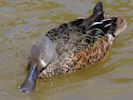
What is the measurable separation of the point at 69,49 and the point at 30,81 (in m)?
0.97

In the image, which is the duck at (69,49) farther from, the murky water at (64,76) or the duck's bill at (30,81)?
the murky water at (64,76)

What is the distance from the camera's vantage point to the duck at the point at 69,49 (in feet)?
22.9

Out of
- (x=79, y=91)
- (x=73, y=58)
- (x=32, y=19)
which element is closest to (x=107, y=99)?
(x=79, y=91)

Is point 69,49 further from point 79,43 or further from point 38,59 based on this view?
point 38,59

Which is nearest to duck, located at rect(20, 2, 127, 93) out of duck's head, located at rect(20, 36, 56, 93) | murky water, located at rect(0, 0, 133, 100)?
duck's head, located at rect(20, 36, 56, 93)

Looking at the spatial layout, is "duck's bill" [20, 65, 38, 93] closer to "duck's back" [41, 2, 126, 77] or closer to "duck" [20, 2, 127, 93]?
"duck" [20, 2, 127, 93]

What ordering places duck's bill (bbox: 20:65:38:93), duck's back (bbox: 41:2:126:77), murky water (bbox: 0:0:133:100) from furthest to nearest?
duck's back (bbox: 41:2:126:77)
murky water (bbox: 0:0:133:100)
duck's bill (bbox: 20:65:38:93)

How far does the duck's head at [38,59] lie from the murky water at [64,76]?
0.18 meters

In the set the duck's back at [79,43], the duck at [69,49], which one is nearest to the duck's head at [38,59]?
the duck at [69,49]

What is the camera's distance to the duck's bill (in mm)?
6703

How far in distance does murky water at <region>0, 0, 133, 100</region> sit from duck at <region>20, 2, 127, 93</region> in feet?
0.45

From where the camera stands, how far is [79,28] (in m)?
7.77

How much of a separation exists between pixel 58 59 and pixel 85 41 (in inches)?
21.2

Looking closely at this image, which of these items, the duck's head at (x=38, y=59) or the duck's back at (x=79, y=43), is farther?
the duck's back at (x=79, y=43)
